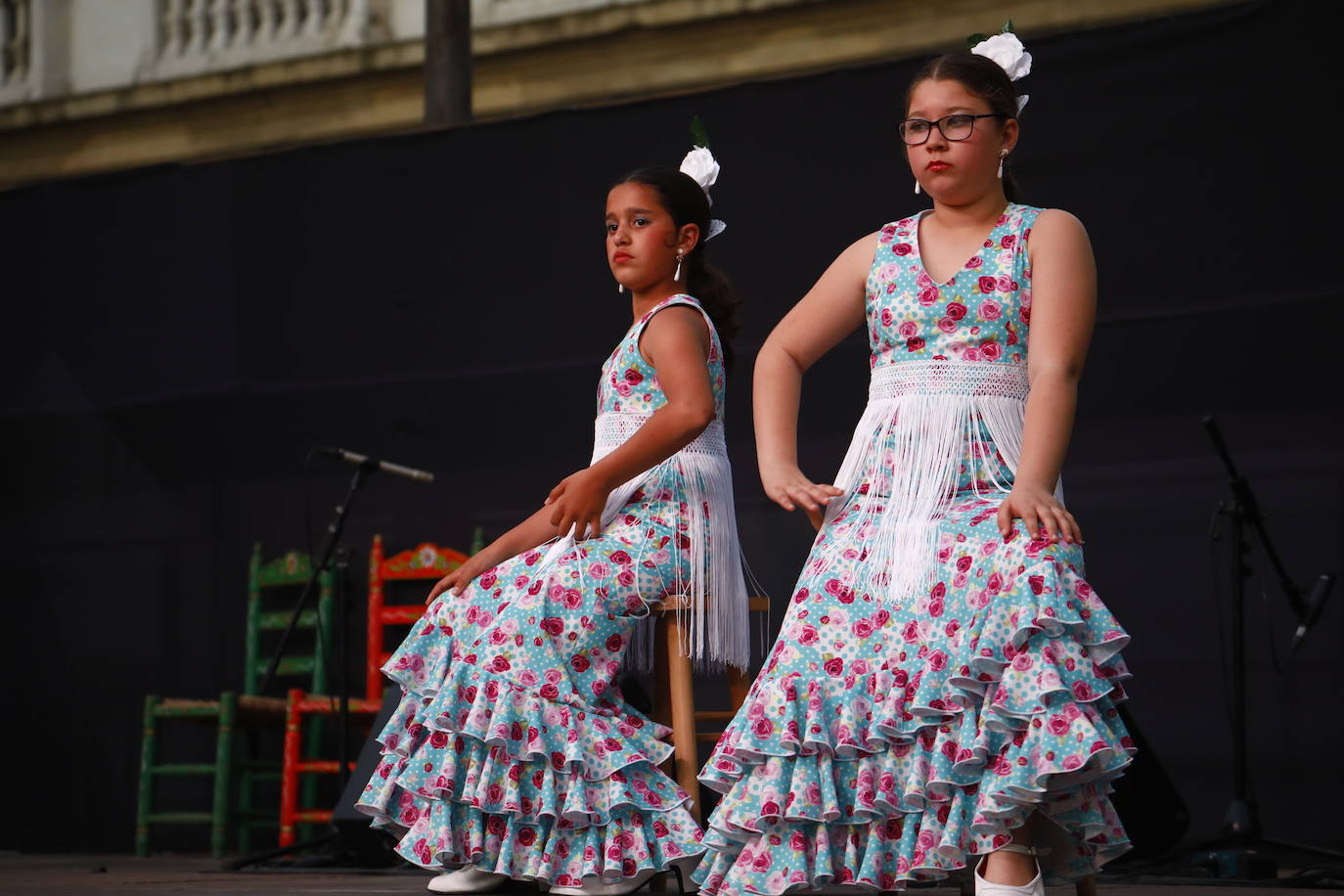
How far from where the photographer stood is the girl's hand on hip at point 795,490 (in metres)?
2.39

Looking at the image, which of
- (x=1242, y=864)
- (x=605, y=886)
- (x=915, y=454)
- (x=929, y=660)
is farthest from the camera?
(x=1242, y=864)

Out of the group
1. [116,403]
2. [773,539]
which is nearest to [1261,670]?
[773,539]

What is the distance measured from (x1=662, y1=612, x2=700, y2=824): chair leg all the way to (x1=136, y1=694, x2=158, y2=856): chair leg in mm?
2411

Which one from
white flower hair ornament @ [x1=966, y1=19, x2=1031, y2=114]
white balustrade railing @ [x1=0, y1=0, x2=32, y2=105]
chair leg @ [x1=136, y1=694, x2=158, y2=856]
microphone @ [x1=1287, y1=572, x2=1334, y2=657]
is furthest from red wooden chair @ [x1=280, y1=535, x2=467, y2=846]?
white balustrade railing @ [x1=0, y1=0, x2=32, y2=105]

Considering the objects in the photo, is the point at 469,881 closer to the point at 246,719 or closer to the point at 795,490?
the point at 795,490

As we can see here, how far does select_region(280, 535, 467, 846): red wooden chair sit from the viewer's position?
4773 mm

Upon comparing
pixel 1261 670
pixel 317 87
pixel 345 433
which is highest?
pixel 317 87

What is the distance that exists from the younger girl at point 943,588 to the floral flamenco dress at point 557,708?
45cm

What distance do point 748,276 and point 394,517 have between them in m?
1.34

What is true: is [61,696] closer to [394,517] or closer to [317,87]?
[394,517]

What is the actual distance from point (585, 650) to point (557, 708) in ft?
0.37

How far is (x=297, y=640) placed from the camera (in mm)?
5324

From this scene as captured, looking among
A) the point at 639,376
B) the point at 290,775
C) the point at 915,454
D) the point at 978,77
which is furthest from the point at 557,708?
the point at 290,775

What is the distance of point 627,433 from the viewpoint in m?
3.12
